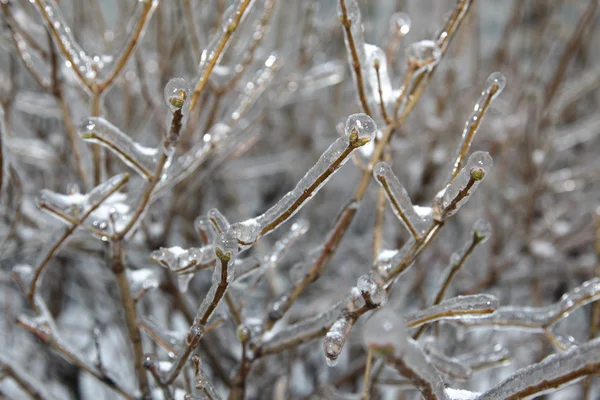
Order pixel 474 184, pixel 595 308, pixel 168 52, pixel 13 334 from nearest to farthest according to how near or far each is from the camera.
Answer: pixel 474 184
pixel 595 308
pixel 168 52
pixel 13 334

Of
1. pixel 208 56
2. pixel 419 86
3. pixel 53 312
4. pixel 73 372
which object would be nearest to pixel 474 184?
pixel 419 86

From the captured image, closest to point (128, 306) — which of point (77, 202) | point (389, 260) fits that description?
point (77, 202)

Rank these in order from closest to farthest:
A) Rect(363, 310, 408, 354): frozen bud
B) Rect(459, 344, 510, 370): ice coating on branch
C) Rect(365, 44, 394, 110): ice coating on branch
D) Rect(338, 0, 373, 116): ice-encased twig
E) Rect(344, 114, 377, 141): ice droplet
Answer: Rect(363, 310, 408, 354): frozen bud → Rect(344, 114, 377, 141): ice droplet → Rect(338, 0, 373, 116): ice-encased twig → Rect(365, 44, 394, 110): ice coating on branch → Rect(459, 344, 510, 370): ice coating on branch

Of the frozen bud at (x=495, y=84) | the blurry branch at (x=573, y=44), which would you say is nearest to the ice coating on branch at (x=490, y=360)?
the frozen bud at (x=495, y=84)

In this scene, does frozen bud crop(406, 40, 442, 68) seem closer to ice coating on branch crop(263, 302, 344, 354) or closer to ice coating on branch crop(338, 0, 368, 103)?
ice coating on branch crop(338, 0, 368, 103)

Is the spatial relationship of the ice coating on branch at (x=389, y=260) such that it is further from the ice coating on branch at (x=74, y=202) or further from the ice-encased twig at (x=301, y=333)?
the ice coating on branch at (x=74, y=202)

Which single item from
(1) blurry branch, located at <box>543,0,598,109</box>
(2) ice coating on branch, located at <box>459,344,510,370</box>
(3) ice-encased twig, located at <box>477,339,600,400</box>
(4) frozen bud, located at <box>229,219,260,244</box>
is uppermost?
(1) blurry branch, located at <box>543,0,598,109</box>

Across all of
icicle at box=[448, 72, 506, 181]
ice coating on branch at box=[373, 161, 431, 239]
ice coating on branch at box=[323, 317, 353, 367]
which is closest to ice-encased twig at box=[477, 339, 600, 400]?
ice coating on branch at box=[323, 317, 353, 367]

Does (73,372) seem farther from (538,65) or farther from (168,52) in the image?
(538,65)
